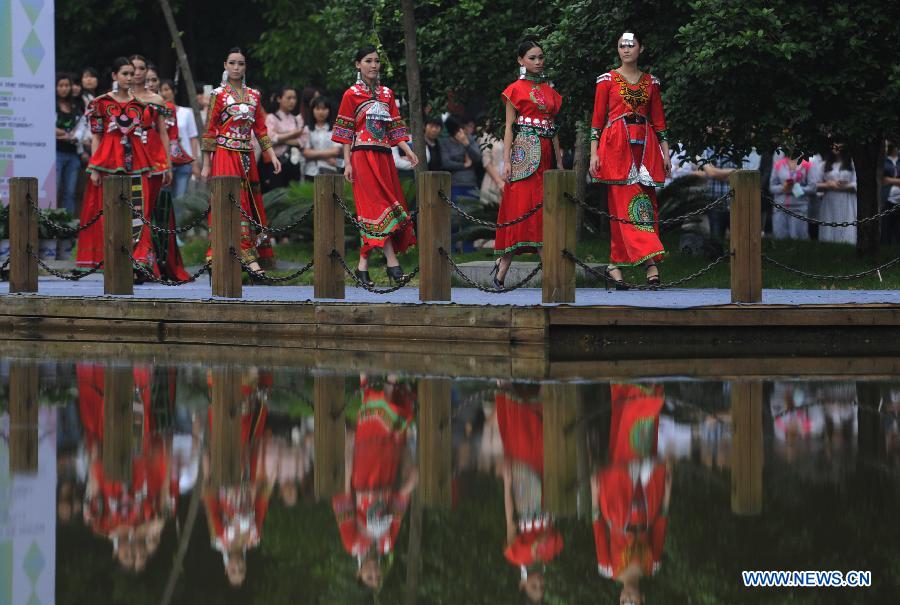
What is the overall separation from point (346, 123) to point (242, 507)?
9.41 metres

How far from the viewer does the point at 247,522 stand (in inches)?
250

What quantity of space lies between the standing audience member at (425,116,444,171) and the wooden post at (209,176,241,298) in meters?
9.34

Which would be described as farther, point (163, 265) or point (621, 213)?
point (163, 265)

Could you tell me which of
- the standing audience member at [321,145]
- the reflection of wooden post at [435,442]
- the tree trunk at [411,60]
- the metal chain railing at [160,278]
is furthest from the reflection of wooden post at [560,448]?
the standing audience member at [321,145]

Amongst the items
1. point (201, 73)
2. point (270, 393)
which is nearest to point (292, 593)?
point (270, 393)

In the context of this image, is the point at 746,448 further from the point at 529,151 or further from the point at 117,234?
the point at 117,234

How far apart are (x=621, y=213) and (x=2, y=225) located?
935cm

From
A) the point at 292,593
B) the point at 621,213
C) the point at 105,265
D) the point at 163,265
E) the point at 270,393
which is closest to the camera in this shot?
the point at 292,593

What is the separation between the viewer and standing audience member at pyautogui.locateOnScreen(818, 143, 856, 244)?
23.9 meters

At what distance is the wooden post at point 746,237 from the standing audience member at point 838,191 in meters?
10.4

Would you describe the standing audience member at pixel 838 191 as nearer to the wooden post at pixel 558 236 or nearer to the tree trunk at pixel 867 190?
the tree trunk at pixel 867 190

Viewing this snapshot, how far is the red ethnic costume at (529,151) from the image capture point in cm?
1522

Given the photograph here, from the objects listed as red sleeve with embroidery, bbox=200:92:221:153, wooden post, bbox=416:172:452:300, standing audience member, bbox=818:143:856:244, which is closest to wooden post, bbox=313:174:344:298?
wooden post, bbox=416:172:452:300

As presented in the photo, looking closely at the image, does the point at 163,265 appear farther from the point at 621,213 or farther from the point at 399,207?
the point at 621,213
